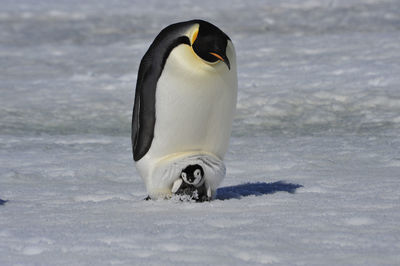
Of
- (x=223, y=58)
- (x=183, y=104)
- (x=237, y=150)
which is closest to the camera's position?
(x=223, y=58)

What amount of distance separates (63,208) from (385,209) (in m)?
1.43

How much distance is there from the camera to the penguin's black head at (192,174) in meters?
3.78

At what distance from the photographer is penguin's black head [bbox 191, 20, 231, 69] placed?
11.7ft

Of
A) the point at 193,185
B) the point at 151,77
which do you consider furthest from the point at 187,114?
the point at 193,185

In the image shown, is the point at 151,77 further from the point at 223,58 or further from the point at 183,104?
the point at 223,58

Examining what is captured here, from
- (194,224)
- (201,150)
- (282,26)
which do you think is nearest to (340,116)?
(201,150)

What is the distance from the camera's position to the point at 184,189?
382cm

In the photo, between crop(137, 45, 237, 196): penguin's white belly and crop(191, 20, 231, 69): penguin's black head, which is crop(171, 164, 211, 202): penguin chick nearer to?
crop(137, 45, 237, 196): penguin's white belly

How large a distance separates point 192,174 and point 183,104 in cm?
33

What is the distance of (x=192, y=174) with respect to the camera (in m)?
3.78

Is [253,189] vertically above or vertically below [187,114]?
below

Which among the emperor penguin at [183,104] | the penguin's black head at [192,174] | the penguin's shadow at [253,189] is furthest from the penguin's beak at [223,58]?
the penguin's shadow at [253,189]

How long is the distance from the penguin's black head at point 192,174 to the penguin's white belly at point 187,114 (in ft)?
0.21

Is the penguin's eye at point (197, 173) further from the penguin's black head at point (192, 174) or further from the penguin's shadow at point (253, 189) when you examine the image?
the penguin's shadow at point (253, 189)
